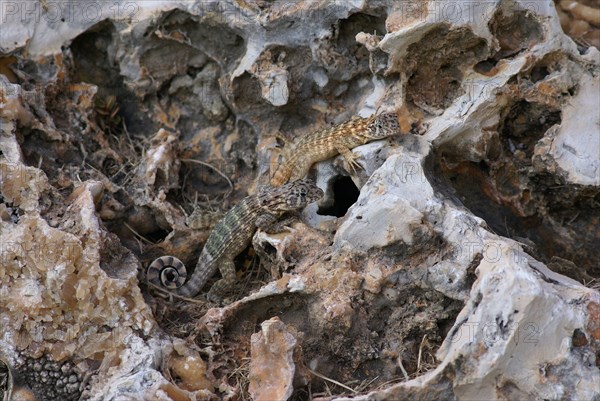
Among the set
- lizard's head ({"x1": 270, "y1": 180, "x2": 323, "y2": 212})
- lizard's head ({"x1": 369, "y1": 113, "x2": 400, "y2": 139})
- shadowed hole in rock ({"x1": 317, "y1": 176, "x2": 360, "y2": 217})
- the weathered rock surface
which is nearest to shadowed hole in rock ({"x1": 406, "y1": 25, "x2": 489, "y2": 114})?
the weathered rock surface

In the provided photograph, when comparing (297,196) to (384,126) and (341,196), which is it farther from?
(384,126)

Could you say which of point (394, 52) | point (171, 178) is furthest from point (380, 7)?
point (171, 178)

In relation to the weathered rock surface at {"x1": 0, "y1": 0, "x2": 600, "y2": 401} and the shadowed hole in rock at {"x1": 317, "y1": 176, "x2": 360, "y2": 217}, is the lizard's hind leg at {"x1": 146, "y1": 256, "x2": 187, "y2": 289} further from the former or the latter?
the shadowed hole in rock at {"x1": 317, "y1": 176, "x2": 360, "y2": 217}

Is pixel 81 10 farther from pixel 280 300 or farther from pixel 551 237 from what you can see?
pixel 551 237

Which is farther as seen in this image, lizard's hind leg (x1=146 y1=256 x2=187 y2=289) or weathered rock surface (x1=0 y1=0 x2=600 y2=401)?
lizard's hind leg (x1=146 y1=256 x2=187 y2=289)

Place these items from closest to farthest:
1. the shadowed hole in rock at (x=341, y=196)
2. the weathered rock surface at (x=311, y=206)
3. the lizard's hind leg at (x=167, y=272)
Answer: the weathered rock surface at (x=311, y=206)
the lizard's hind leg at (x=167, y=272)
the shadowed hole in rock at (x=341, y=196)

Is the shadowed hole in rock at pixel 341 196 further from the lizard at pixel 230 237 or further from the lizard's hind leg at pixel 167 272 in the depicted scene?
the lizard's hind leg at pixel 167 272

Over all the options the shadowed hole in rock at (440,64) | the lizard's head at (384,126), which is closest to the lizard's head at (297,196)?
the lizard's head at (384,126)
